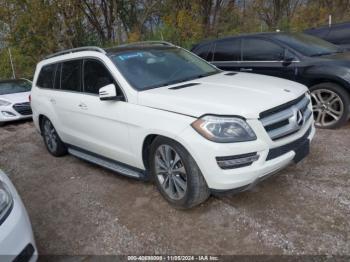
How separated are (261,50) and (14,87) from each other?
7.07 m

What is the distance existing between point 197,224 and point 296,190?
3.78ft

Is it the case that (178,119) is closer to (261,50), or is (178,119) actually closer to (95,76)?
(95,76)

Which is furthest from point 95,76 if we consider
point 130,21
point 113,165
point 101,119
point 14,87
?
point 130,21

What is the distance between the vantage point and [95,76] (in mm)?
4277

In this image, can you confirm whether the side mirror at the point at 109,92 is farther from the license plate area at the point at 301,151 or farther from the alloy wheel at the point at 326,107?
the alloy wheel at the point at 326,107

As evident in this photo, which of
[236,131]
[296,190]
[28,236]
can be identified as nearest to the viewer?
[28,236]

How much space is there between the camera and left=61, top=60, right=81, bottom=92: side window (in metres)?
4.60

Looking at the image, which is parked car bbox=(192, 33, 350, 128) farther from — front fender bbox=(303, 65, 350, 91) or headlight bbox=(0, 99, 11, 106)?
headlight bbox=(0, 99, 11, 106)

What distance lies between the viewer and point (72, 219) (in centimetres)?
368

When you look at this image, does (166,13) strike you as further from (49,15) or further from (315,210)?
(315,210)

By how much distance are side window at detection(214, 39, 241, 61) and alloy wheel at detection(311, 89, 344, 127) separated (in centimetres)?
169

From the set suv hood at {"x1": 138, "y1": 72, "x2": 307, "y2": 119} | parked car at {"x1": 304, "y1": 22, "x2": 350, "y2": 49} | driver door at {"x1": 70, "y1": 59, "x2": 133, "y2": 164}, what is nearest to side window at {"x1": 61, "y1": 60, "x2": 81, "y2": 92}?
driver door at {"x1": 70, "y1": 59, "x2": 133, "y2": 164}

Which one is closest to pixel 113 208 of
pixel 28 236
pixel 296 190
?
pixel 28 236

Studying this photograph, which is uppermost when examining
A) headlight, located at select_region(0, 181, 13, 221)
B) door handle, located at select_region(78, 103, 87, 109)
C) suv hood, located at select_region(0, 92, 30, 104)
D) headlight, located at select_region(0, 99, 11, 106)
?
door handle, located at select_region(78, 103, 87, 109)
